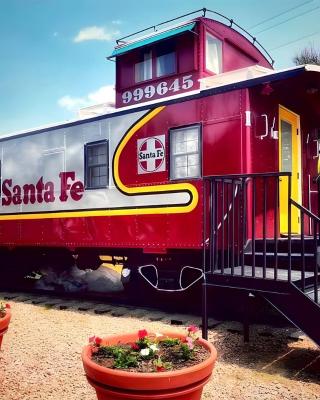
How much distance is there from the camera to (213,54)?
10.2 meters

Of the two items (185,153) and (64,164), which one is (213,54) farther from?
(64,164)

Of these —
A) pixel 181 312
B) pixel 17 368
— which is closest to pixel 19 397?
pixel 17 368

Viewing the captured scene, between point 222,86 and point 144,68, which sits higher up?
point 144,68

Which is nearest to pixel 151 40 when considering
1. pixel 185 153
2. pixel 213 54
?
pixel 213 54

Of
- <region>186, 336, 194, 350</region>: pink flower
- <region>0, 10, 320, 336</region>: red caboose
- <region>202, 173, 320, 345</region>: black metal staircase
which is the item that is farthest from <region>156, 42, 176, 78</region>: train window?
<region>186, 336, 194, 350</region>: pink flower

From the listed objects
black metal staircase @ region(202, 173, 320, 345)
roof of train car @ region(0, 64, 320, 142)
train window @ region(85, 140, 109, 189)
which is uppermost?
roof of train car @ region(0, 64, 320, 142)

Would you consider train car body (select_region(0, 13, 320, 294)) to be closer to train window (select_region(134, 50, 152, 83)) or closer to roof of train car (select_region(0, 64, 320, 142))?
roof of train car (select_region(0, 64, 320, 142))

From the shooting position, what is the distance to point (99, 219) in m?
7.96

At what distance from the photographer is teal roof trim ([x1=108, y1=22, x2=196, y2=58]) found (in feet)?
31.9

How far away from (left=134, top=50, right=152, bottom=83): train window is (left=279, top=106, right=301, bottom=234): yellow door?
13.9 ft

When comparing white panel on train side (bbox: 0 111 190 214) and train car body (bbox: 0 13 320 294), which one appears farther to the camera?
white panel on train side (bbox: 0 111 190 214)

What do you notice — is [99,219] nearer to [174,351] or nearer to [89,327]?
[89,327]

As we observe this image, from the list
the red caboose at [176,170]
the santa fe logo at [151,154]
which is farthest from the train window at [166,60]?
the santa fe logo at [151,154]

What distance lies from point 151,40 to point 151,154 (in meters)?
4.22
